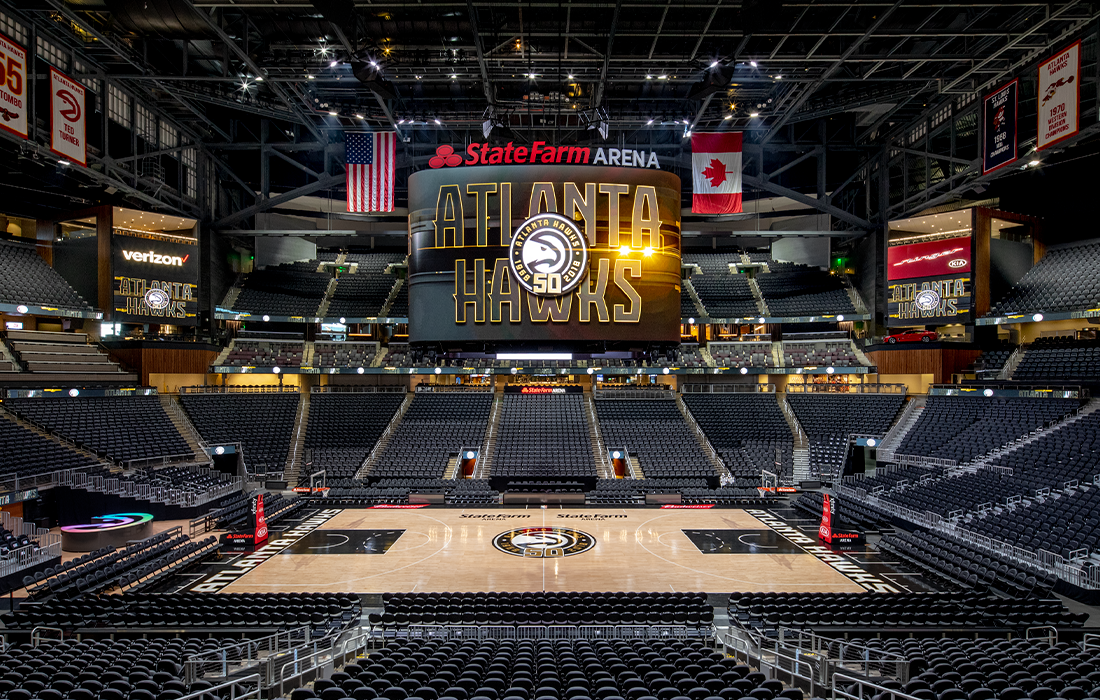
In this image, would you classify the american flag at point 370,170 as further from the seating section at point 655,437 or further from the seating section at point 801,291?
the seating section at point 801,291

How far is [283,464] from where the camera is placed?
34.5 metres

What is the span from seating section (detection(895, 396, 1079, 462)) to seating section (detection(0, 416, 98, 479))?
3913 centimetres

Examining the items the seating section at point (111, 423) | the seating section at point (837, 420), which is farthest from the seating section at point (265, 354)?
the seating section at point (837, 420)

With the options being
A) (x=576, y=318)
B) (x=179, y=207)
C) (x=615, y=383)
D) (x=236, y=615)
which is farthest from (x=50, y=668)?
(x=615, y=383)

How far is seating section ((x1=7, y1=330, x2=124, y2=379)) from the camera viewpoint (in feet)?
101

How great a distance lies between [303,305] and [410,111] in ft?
56.9

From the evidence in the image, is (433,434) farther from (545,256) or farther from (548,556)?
(545,256)

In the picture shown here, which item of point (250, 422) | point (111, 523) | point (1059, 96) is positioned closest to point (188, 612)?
point (111, 523)

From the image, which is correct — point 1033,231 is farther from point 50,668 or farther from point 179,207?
point 179,207

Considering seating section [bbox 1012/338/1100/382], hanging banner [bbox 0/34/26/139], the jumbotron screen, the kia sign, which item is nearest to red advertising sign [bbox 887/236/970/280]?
seating section [bbox 1012/338/1100/382]

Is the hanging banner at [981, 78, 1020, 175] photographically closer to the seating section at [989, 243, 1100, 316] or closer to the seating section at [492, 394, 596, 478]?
the seating section at [989, 243, 1100, 316]

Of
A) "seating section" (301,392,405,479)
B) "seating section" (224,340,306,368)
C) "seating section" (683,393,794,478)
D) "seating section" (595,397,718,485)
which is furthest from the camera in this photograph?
"seating section" (224,340,306,368)

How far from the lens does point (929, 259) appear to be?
35.7 m

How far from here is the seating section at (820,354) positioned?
133 ft
